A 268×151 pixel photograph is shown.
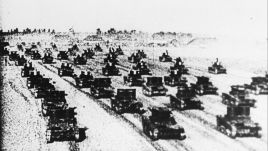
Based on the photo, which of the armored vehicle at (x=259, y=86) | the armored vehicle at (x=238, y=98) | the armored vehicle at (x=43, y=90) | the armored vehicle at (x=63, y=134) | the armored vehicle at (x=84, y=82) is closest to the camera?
the armored vehicle at (x=63, y=134)

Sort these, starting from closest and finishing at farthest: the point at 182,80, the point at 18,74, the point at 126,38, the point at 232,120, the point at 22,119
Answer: the point at 232,120 < the point at 22,119 < the point at 182,80 < the point at 18,74 < the point at 126,38

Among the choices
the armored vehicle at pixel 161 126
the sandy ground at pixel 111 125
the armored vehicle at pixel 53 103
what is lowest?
the sandy ground at pixel 111 125

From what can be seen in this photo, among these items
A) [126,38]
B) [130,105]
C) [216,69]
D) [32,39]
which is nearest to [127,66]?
[216,69]

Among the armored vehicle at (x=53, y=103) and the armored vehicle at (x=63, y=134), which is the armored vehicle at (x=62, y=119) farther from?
the armored vehicle at (x=53, y=103)

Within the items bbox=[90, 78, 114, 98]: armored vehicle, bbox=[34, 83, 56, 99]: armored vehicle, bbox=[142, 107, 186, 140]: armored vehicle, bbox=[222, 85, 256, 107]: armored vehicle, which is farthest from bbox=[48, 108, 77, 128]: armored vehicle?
bbox=[222, 85, 256, 107]: armored vehicle

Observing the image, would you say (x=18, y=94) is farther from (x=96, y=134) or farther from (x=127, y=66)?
(x=127, y=66)

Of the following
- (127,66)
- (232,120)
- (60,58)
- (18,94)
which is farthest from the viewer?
(60,58)

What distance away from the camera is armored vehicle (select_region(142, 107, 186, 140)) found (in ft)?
91.1

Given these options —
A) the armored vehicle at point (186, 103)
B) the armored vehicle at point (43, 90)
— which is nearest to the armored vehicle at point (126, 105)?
the armored vehicle at point (186, 103)

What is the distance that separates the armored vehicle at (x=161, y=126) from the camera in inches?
1094

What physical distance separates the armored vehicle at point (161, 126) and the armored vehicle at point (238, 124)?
325 centimetres

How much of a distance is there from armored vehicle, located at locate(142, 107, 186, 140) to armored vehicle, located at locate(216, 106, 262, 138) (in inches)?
128

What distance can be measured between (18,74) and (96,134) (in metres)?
37.3

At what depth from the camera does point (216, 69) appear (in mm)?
64312
